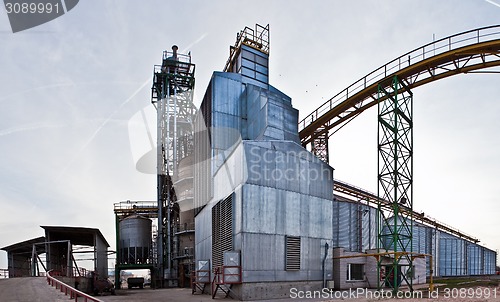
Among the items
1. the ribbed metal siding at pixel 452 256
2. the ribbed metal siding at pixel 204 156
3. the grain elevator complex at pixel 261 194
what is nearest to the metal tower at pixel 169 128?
the grain elevator complex at pixel 261 194

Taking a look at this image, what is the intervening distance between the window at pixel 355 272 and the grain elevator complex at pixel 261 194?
0.31 ft

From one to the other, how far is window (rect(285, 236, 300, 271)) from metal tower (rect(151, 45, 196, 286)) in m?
26.5

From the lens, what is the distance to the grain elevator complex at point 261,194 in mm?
24016

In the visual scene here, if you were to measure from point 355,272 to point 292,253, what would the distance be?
35.2 feet

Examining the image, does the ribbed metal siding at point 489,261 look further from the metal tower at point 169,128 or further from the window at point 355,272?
the metal tower at point 169,128

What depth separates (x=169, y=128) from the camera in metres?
50.7

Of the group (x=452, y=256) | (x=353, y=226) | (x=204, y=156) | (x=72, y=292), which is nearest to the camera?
(x=72, y=292)

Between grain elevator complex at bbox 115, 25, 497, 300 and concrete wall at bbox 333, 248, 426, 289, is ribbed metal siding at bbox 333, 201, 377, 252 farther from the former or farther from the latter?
concrete wall at bbox 333, 248, 426, 289

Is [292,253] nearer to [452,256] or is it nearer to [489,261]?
[452,256]

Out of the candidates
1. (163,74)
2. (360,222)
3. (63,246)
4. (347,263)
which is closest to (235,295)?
(347,263)

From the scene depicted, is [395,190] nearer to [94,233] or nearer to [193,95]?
[193,95]

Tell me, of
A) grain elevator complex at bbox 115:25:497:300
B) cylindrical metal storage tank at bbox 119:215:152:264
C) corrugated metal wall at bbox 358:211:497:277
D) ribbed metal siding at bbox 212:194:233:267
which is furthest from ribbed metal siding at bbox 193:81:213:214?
cylindrical metal storage tank at bbox 119:215:152:264

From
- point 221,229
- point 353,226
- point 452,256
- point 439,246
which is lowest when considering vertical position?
point 452,256

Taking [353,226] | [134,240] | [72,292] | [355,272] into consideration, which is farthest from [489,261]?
[72,292]
